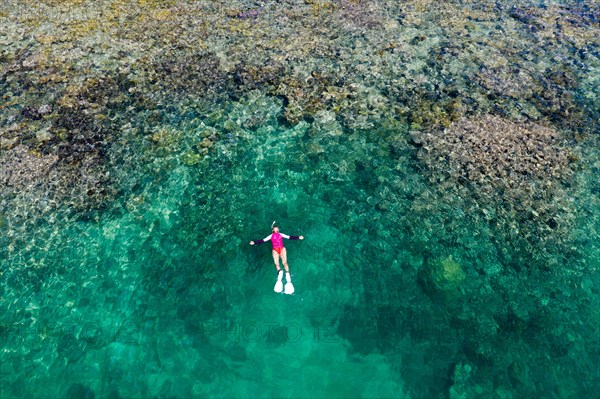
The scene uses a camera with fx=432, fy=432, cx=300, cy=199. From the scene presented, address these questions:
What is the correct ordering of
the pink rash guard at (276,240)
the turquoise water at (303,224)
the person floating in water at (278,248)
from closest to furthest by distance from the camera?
the turquoise water at (303,224) < the person floating in water at (278,248) < the pink rash guard at (276,240)

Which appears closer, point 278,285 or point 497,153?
point 278,285

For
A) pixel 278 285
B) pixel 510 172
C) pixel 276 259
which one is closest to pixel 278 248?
pixel 276 259

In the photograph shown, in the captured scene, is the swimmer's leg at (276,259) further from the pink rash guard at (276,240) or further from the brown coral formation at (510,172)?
the brown coral formation at (510,172)

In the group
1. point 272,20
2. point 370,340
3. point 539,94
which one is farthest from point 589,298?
point 272,20

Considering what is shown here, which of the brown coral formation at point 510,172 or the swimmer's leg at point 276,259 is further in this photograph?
the brown coral formation at point 510,172

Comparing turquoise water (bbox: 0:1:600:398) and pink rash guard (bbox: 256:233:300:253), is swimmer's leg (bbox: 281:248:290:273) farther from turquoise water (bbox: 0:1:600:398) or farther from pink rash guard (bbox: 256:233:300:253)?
turquoise water (bbox: 0:1:600:398)

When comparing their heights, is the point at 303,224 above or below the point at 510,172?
below

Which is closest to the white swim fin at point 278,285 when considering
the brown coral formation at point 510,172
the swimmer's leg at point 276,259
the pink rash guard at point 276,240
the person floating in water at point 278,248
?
the person floating in water at point 278,248

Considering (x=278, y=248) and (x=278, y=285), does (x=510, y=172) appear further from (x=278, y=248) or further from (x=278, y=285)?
(x=278, y=285)
